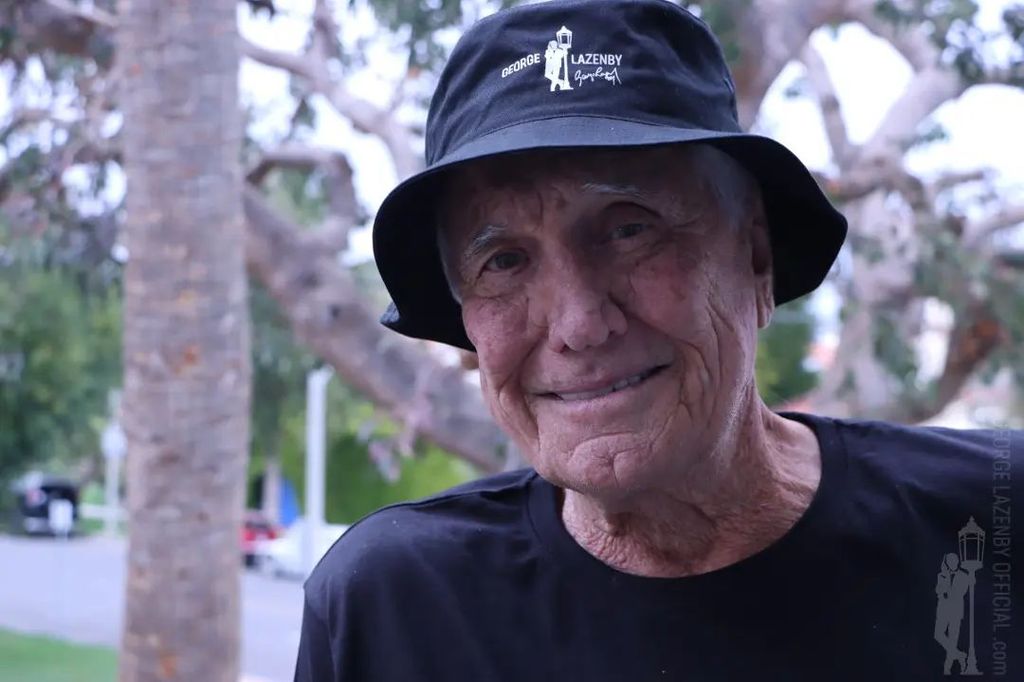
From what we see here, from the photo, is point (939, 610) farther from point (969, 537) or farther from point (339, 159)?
point (339, 159)

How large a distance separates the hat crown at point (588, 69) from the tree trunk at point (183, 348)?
11.6 feet

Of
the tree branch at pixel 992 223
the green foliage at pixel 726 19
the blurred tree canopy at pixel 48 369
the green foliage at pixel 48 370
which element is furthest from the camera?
the green foliage at pixel 48 370

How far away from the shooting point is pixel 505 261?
1.72 meters

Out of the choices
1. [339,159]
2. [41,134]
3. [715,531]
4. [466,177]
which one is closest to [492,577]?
[715,531]

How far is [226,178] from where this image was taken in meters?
5.19

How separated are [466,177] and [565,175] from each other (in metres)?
0.17

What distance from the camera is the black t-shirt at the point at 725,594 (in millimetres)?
1661


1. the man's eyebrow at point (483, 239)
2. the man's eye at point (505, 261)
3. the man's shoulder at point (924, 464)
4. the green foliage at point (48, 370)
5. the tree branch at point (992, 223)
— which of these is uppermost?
the tree branch at point (992, 223)

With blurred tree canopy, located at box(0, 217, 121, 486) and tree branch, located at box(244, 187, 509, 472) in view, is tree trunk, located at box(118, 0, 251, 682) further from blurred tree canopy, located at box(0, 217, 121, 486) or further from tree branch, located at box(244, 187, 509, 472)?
blurred tree canopy, located at box(0, 217, 121, 486)

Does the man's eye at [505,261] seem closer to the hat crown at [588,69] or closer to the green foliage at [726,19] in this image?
the hat crown at [588,69]

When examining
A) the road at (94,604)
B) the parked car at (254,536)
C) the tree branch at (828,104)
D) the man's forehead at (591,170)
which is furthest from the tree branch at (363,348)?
the parked car at (254,536)

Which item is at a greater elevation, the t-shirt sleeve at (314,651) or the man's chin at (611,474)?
the man's chin at (611,474)

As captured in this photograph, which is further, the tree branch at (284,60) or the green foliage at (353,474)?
the green foliage at (353,474)

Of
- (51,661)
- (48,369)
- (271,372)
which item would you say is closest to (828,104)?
(51,661)
